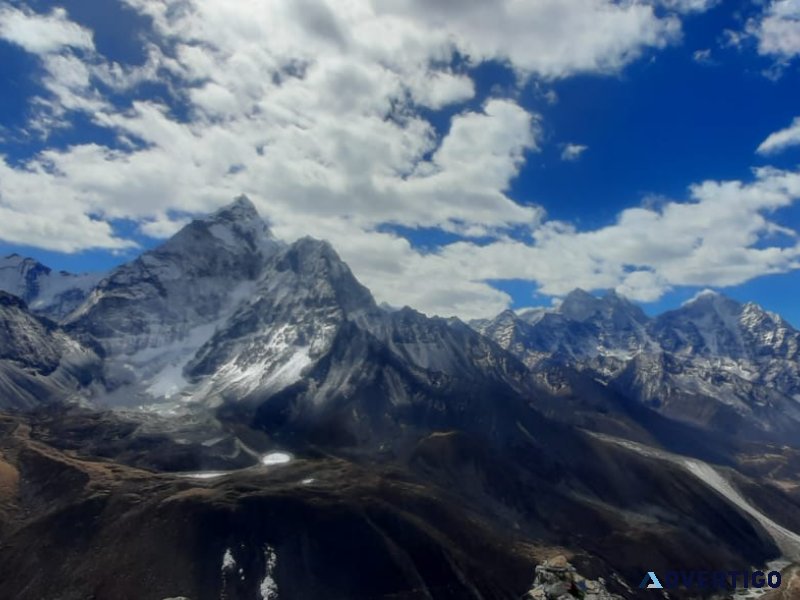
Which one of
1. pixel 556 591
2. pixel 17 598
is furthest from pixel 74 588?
pixel 556 591

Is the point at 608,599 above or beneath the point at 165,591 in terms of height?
above

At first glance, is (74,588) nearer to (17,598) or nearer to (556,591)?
(17,598)

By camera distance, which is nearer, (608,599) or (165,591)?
(608,599)

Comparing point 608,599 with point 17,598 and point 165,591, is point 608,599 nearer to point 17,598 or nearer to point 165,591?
point 165,591

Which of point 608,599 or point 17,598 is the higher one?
point 608,599

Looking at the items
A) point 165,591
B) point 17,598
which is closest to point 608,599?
point 165,591

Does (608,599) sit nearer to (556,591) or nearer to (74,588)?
(556,591)

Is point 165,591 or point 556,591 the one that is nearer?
point 556,591
